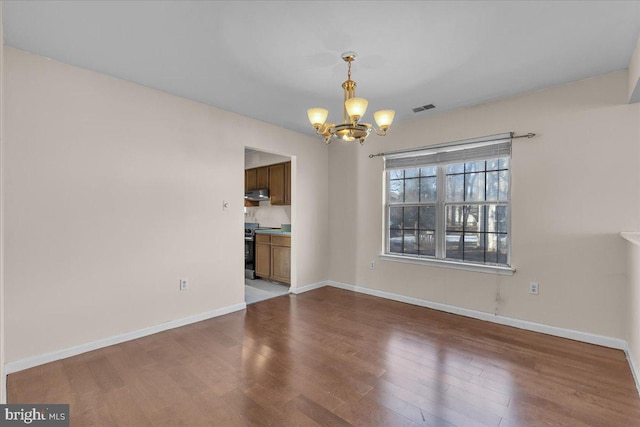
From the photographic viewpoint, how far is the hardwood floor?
1.99 metres

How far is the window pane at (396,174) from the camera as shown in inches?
178

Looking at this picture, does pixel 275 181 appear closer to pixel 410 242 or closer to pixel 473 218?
pixel 410 242

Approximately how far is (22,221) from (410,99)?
3.79 m

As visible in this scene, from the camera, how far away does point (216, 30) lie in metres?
2.26

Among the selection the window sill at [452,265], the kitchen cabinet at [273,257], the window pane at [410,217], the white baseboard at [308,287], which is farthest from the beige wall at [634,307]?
the kitchen cabinet at [273,257]

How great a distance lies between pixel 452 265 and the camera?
12.8 ft

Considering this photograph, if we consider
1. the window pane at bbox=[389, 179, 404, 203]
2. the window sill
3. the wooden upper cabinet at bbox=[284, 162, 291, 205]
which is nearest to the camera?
the window sill

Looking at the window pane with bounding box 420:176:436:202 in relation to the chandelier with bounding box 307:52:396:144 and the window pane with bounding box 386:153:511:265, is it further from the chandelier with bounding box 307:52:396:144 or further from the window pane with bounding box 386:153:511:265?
the chandelier with bounding box 307:52:396:144

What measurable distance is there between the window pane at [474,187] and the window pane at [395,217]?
94 centimetres

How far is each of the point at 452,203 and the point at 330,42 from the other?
8.42 ft

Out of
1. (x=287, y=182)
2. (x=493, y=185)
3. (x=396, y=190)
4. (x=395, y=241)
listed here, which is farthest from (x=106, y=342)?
(x=493, y=185)

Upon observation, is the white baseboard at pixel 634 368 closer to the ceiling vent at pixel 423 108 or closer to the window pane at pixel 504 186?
the window pane at pixel 504 186

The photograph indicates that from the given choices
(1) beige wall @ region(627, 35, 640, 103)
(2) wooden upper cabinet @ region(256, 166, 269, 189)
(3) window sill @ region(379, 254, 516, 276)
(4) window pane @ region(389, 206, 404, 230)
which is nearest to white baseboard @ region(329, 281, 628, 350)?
(3) window sill @ region(379, 254, 516, 276)

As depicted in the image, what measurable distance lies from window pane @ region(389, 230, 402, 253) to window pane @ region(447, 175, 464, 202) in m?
0.87
